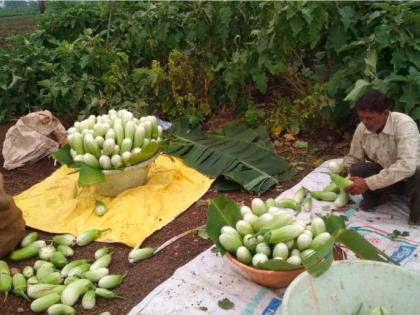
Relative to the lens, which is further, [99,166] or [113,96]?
[113,96]

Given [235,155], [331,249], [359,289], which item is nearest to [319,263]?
[331,249]

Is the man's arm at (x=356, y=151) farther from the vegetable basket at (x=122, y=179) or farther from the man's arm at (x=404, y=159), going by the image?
the vegetable basket at (x=122, y=179)

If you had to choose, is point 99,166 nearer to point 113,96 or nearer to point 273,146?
point 273,146

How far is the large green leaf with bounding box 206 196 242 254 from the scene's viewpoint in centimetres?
311

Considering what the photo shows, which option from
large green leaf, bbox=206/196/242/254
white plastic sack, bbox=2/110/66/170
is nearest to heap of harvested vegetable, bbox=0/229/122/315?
large green leaf, bbox=206/196/242/254

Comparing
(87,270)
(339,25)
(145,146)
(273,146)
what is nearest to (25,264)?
(87,270)

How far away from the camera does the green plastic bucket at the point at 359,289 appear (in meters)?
2.45

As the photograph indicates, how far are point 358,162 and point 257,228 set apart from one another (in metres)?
1.24

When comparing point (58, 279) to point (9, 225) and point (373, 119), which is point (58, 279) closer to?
point (9, 225)

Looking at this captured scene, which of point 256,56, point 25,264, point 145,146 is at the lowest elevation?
point 25,264

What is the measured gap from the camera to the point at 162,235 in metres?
3.94

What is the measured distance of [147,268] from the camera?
11.5 ft

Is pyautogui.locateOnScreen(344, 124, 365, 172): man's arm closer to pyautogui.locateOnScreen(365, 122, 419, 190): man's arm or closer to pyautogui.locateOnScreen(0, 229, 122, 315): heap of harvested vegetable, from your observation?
pyautogui.locateOnScreen(365, 122, 419, 190): man's arm

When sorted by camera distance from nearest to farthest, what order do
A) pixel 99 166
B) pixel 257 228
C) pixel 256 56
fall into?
1. pixel 257 228
2. pixel 99 166
3. pixel 256 56
